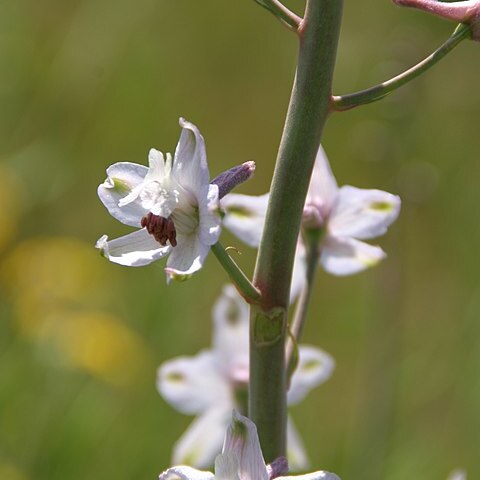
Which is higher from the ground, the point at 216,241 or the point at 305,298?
the point at 216,241

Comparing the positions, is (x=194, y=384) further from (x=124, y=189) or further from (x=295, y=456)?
(x=124, y=189)

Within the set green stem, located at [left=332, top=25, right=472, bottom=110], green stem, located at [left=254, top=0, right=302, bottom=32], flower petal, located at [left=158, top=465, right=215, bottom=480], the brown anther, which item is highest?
green stem, located at [left=254, top=0, right=302, bottom=32]

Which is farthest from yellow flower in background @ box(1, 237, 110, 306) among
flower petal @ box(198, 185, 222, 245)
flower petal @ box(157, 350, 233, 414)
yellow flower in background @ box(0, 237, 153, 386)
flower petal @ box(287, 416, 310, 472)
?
flower petal @ box(198, 185, 222, 245)

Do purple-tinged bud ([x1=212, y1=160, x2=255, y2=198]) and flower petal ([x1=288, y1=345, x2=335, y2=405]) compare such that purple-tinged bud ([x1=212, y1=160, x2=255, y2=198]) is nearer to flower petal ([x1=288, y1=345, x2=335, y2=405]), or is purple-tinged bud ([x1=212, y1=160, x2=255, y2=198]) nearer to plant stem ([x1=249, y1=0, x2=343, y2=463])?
plant stem ([x1=249, y1=0, x2=343, y2=463])

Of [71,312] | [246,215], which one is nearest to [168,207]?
[246,215]

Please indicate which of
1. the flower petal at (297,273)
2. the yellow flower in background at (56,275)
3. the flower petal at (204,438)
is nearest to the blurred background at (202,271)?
the yellow flower in background at (56,275)

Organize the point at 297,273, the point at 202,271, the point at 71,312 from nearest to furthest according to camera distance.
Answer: the point at 297,273, the point at 71,312, the point at 202,271
